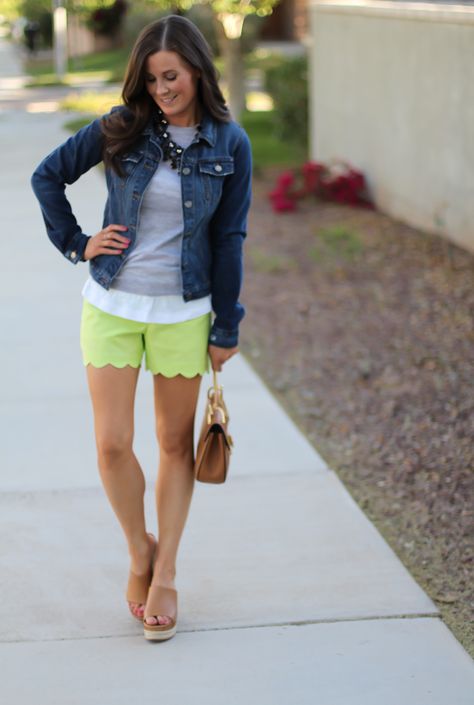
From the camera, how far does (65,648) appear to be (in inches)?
139

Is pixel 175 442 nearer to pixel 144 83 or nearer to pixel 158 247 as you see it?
pixel 158 247

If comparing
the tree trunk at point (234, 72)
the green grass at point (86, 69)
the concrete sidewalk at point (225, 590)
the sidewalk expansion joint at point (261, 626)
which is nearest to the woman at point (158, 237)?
the sidewalk expansion joint at point (261, 626)

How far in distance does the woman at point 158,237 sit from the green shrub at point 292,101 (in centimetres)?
1042

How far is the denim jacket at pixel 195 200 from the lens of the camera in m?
3.34

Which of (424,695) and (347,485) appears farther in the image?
(347,485)

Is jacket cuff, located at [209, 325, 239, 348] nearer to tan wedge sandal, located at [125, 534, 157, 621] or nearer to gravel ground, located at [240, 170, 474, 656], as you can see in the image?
tan wedge sandal, located at [125, 534, 157, 621]

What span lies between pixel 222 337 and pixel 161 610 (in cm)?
85

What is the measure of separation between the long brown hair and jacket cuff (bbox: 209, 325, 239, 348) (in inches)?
22.2

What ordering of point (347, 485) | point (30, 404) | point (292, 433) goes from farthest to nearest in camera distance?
point (30, 404)
point (292, 433)
point (347, 485)

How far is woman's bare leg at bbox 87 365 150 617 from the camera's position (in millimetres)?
3428

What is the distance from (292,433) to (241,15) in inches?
373

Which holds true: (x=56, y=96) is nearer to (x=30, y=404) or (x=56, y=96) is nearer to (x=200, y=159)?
(x=30, y=404)

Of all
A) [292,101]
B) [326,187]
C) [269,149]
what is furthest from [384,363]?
[269,149]

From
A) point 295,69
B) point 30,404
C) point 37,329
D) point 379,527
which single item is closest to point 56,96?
point 295,69
